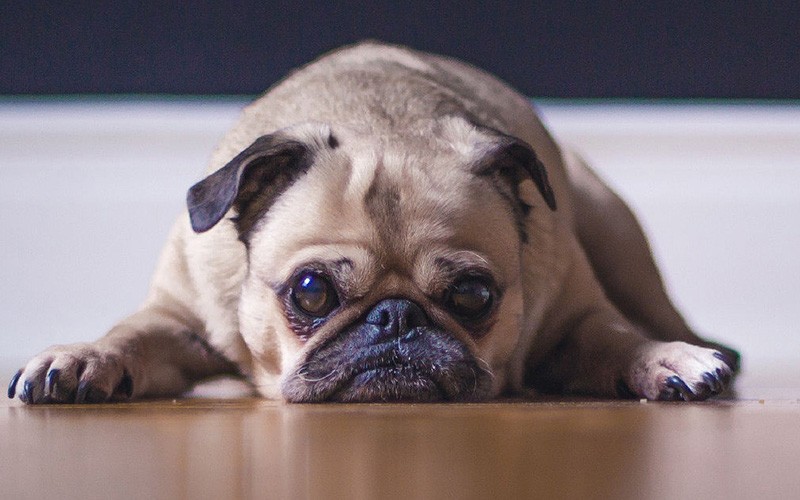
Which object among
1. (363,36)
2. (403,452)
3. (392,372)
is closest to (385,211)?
(392,372)

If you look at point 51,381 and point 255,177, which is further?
point 255,177

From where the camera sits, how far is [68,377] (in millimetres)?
1913

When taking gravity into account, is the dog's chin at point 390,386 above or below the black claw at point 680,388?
above

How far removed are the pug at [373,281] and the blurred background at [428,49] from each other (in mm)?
1299

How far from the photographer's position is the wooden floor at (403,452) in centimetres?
95

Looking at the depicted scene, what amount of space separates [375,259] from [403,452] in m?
0.80

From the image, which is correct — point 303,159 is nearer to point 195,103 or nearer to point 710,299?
point 195,103

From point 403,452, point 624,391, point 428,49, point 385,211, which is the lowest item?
point 624,391

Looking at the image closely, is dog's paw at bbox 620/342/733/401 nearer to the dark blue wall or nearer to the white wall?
the dark blue wall

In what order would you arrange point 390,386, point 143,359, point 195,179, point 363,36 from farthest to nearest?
1. point 195,179
2. point 363,36
3. point 143,359
4. point 390,386

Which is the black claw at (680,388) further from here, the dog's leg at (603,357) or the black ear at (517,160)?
the black ear at (517,160)

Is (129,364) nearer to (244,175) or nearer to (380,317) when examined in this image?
(244,175)

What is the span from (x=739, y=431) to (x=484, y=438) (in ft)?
1.24

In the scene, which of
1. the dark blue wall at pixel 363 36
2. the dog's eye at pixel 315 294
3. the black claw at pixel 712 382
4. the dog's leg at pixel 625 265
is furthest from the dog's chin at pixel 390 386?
the dark blue wall at pixel 363 36
